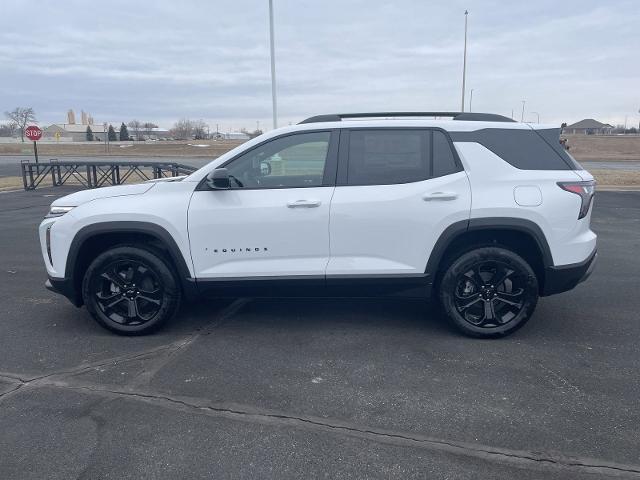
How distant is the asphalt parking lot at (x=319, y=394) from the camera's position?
3.02 metres

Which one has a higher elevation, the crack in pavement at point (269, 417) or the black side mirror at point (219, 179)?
the black side mirror at point (219, 179)

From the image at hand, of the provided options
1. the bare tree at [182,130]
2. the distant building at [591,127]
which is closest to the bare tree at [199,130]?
the bare tree at [182,130]

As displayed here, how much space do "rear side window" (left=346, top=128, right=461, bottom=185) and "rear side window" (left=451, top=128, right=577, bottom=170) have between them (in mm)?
204

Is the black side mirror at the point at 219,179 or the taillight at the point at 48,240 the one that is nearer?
the black side mirror at the point at 219,179

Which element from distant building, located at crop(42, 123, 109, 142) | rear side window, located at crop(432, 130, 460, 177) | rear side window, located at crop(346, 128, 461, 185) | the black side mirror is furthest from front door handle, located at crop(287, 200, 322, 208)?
distant building, located at crop(42, 123, 109, 142)

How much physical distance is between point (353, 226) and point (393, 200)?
391mm

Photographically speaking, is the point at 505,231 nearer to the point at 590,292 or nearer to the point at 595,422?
the point at 595,422

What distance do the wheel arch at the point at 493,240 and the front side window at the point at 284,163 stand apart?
3.84ft

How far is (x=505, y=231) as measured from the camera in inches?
184

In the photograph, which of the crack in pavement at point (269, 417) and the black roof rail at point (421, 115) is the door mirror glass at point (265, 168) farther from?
the crack in pavement at point (269, 417)

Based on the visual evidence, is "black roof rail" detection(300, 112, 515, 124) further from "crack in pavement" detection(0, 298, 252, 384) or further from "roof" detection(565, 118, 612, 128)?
"roof" detection(565, 118, 612, 128)

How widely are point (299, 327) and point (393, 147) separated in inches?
71.5

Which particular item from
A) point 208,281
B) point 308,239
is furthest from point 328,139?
point 208,281

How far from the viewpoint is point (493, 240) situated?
15.5ft
